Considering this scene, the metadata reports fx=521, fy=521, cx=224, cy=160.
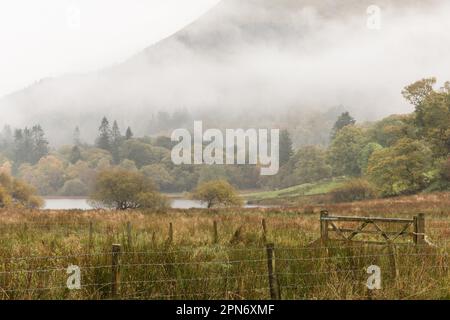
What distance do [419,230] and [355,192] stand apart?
61.2 m

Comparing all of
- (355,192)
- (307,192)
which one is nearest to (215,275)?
(355,192)

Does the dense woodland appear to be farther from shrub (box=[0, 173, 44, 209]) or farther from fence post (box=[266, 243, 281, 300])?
fence post (box=[266, 243, 281, 300])

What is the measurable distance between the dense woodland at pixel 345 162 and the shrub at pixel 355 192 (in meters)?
0.15

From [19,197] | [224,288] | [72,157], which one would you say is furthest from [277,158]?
[224,288]

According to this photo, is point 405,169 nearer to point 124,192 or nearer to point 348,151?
point 124,192

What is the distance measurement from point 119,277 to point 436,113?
61284 millimetres

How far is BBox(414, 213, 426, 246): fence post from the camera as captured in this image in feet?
42.0

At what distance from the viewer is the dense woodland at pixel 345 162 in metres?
60.2

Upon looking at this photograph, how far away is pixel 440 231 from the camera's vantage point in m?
19.8

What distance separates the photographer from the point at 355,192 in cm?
7325

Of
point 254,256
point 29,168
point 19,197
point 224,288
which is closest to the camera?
point 224,288

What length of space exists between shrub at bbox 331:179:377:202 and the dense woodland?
0.50 ft
